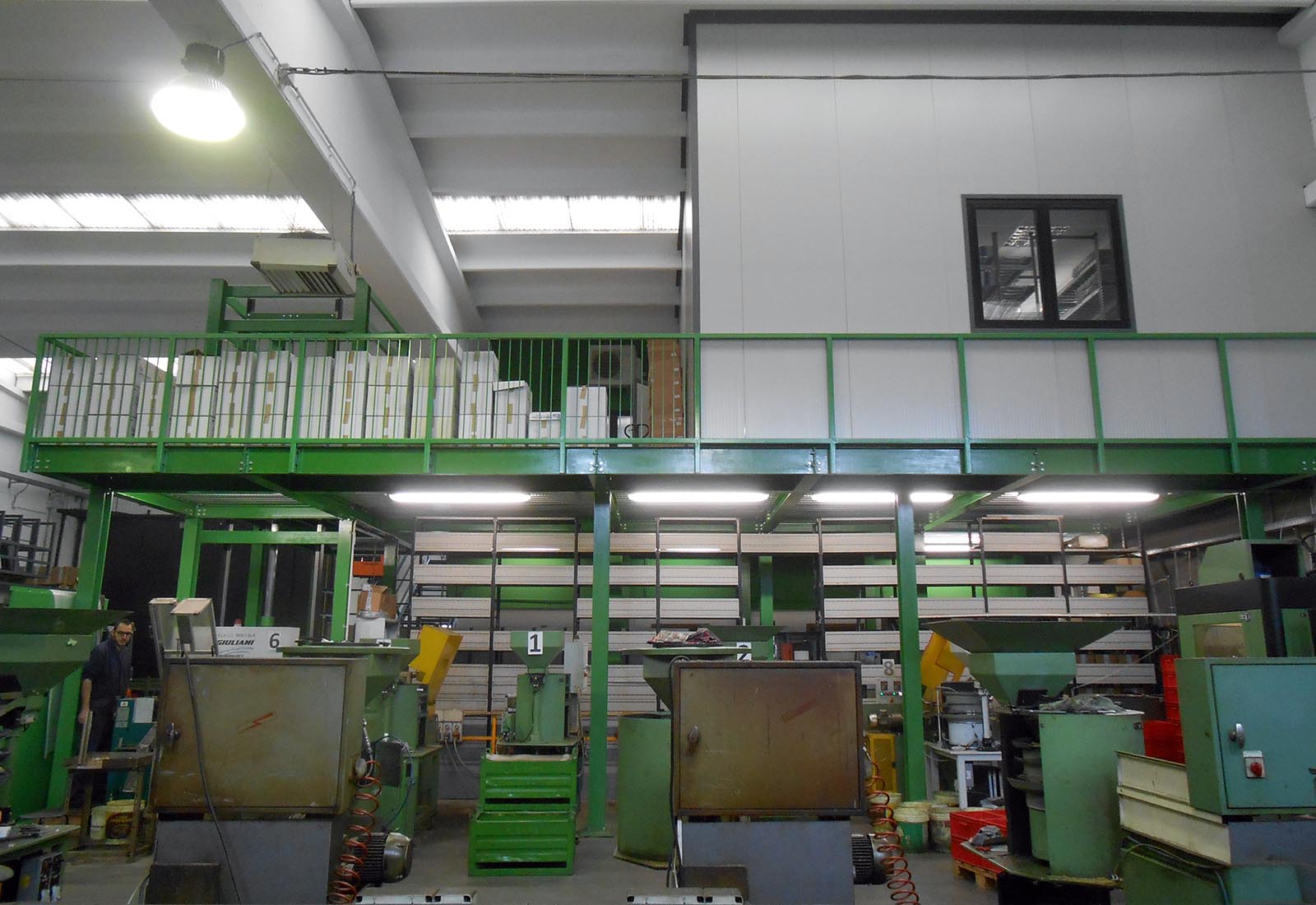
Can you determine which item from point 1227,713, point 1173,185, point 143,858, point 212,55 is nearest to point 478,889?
point 143,858

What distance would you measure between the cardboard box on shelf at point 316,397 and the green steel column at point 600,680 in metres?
2.69

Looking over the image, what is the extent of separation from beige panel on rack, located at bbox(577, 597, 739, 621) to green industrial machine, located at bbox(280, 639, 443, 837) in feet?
7.99

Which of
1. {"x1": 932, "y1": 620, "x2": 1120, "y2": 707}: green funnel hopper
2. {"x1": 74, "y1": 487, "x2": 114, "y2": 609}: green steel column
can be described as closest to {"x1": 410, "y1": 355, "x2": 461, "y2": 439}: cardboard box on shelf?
{"x1": 74, "y1": 487, "x2": 114, "y2": 609}: green steel column

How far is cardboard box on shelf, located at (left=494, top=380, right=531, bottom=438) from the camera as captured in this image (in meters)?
8.15

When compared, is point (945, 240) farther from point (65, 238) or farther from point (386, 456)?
point (65, 238)

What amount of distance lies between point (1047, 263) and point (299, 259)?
731 centimetres

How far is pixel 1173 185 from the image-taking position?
916cm

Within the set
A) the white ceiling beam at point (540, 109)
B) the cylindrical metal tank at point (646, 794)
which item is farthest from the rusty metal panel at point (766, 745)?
the white ceiling beam at point (540, 109)

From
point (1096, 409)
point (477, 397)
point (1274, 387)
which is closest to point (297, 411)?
point (477, 397)

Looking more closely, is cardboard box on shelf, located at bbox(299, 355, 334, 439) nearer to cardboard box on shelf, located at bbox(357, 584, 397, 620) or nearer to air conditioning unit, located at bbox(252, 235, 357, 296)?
air conditioning unit, located at bbox(252, 235, 357, 296)

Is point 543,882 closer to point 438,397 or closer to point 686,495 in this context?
point 686,495

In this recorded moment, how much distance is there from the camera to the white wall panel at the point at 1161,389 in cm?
839

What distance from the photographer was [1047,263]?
8.95 metres

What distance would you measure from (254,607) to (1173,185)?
12.3 m
